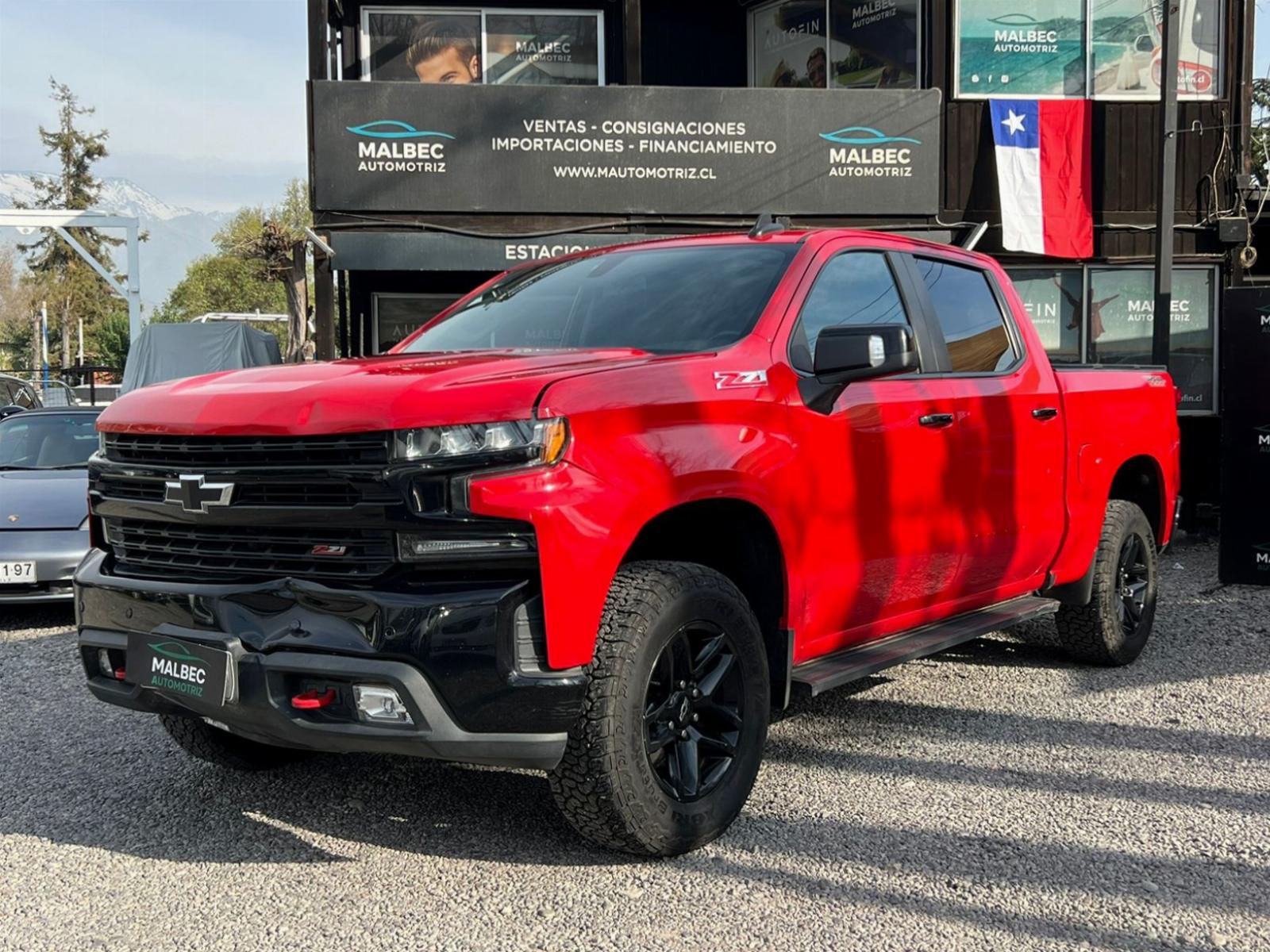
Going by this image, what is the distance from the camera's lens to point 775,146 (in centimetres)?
1223

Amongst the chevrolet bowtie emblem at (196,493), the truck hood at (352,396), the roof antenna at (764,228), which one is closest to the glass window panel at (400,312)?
the roof antenna at (764,228)

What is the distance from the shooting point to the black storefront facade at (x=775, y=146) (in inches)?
465

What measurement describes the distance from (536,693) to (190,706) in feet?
3.28

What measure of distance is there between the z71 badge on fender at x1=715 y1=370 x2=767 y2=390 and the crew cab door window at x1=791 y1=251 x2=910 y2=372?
0.22m

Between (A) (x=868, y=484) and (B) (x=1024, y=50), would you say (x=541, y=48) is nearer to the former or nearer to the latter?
(B) (x=1024, y=50)

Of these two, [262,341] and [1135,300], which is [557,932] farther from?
[262,341]

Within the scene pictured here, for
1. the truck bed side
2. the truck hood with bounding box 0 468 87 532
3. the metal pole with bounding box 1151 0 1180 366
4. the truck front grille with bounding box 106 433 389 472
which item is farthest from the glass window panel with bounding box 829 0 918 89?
the truck front grille with bounding box 106 433 389 472

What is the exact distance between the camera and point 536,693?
9.91ft

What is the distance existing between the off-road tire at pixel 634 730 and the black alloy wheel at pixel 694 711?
0.04 meters

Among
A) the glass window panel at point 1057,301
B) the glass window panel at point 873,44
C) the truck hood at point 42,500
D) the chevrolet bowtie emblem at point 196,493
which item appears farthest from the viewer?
the glass window panel at point 873,44

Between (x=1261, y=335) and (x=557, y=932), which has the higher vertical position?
(x=1261, y=335)

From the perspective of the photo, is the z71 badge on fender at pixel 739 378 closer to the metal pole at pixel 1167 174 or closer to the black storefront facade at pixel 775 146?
the black storefront facade at pixel 775 146

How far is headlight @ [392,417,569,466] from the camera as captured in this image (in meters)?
3.03

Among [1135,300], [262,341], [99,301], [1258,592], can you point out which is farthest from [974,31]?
[99,301]
